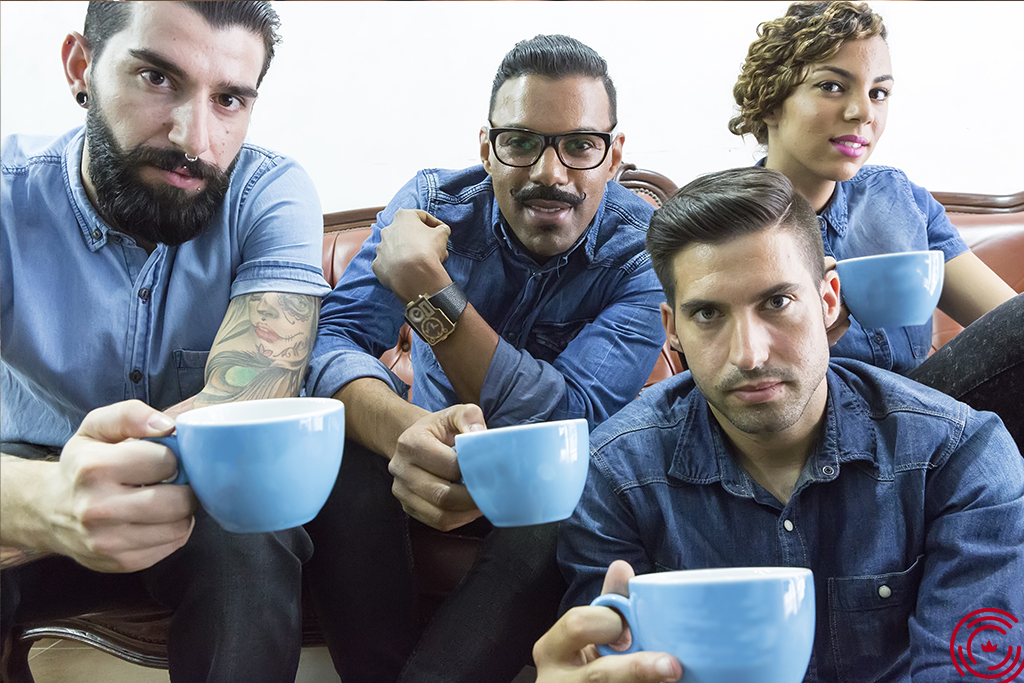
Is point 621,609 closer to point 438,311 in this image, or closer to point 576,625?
point 576,625

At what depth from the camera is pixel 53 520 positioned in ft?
1.45

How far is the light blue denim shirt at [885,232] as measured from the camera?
2.20 ft

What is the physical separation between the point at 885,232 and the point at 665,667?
52 cm

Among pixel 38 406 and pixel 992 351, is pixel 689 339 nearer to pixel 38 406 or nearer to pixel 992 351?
pixel 992 351

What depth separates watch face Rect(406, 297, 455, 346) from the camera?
1.91 feet

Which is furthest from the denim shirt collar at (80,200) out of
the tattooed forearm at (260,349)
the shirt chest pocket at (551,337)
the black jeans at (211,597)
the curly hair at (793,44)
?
the curly hair at (793,44)

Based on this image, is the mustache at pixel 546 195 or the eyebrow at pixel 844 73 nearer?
the mustache at pixel 546 195

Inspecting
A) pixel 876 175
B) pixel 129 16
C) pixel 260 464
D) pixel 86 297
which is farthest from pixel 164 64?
pixel 876 175

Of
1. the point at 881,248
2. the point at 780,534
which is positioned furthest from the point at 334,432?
the point at 881,248

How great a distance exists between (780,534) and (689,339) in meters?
0.15

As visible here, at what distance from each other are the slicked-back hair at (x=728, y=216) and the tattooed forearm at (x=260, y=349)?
262 millimetres

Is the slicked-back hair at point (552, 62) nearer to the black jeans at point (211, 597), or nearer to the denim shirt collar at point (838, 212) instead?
the denim shirt collar at point (838, 212)

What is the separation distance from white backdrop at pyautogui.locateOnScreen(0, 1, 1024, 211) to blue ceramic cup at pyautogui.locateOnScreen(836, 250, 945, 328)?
0.17m

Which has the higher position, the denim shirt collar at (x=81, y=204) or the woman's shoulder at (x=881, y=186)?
the woman's shoulder at (x=881, y=186)
